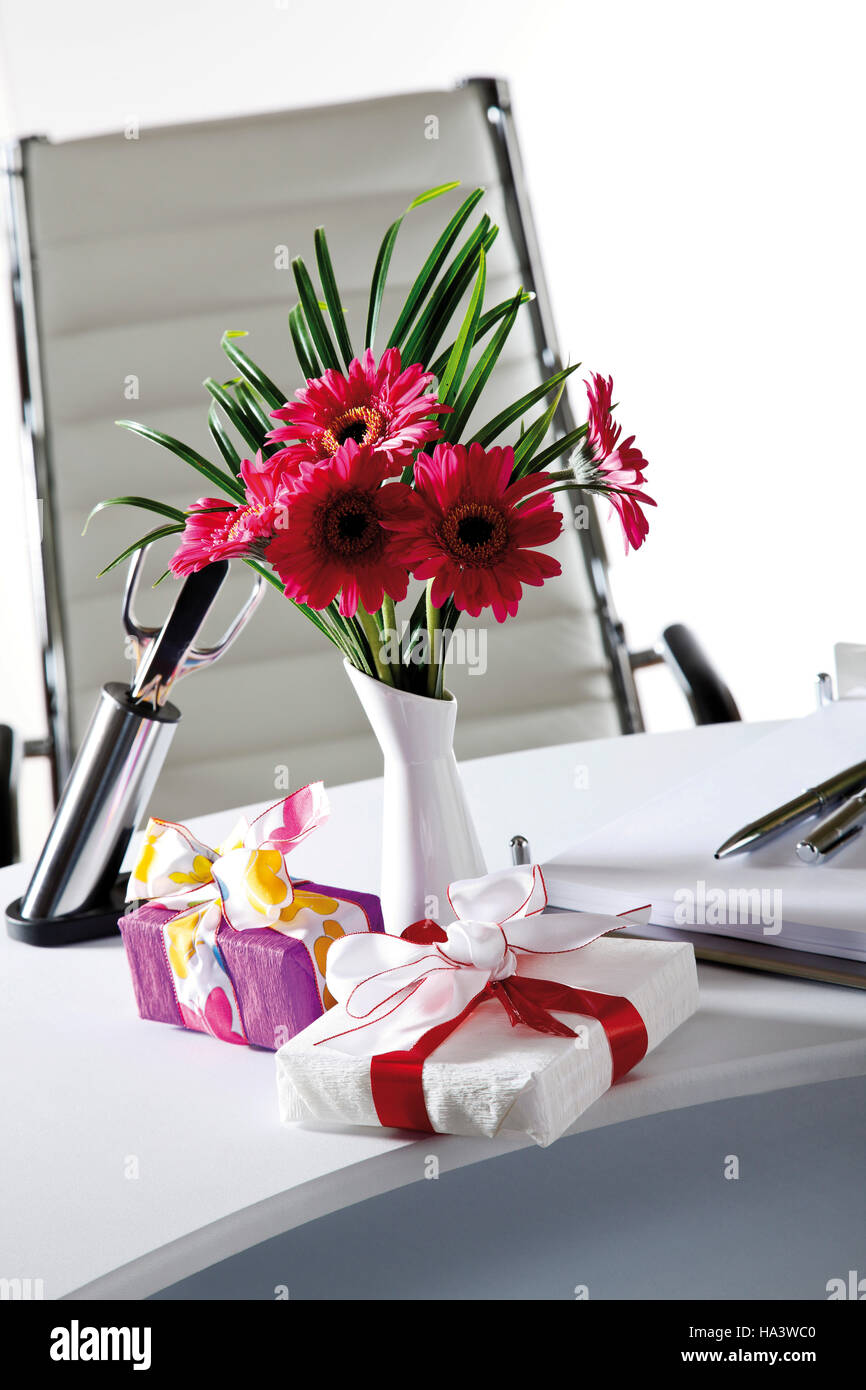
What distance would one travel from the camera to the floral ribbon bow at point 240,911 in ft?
1.99

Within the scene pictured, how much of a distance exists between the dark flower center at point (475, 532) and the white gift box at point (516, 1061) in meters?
0.19

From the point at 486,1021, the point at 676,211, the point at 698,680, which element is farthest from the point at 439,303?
the point at 676,211

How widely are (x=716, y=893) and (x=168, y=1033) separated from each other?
29cm

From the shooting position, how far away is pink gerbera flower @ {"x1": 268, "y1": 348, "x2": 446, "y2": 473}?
0.57 metres

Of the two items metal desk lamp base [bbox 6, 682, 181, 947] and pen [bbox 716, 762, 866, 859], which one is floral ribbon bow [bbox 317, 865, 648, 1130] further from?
metal desk lamp base [bbox 6, 682, 181, 947]

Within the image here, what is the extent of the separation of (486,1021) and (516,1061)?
44 millimetres

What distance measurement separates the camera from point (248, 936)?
23.7 inches

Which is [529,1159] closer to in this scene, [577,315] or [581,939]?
[581,939]

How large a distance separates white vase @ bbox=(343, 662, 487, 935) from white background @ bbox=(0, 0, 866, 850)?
2.19 m

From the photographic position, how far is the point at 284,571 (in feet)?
1.81

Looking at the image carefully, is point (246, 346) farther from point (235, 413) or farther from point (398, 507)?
point (398, 507)

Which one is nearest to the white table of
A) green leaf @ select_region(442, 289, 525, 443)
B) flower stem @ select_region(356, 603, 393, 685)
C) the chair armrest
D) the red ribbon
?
the red ribbon

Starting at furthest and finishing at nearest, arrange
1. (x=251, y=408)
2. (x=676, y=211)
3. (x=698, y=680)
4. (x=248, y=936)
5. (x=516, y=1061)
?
(x=676, y=211), (x=698, y=680), (x=251, y=408), (x=248, y=936), (x=516, y=1061)

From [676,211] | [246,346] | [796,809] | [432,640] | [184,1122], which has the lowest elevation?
[184,1122]
